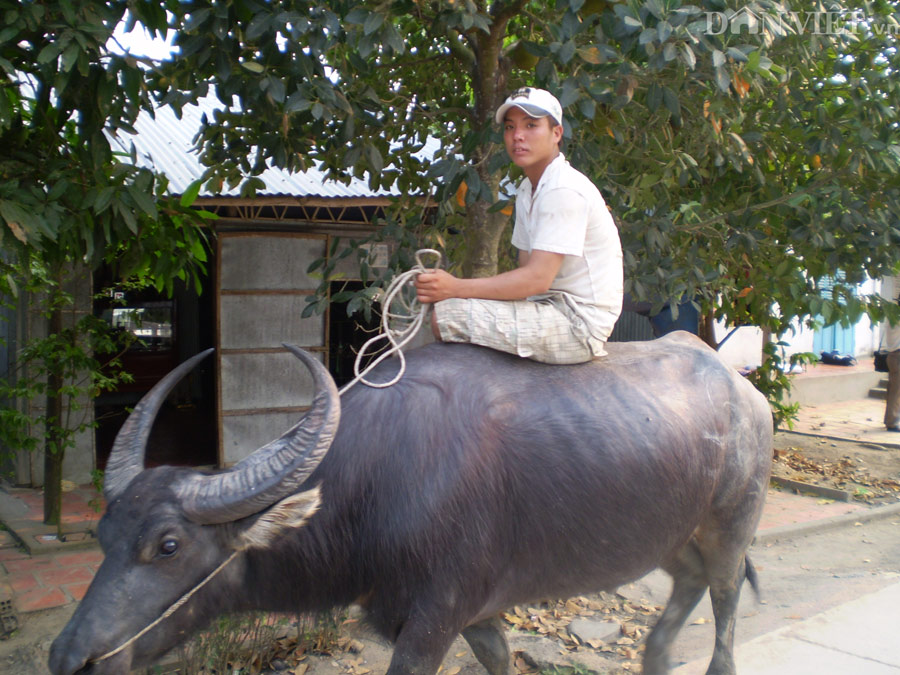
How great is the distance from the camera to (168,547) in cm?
209

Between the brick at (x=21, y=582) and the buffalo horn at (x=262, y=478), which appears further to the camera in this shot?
the brick at (x=21, y=582)

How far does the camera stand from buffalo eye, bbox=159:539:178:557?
209cm

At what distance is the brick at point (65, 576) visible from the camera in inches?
178

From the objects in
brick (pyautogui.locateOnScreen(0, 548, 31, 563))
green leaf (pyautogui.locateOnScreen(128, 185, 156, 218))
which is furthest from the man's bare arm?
brick (pyautogui.locateOnScreen(0, 548, 31, 563))

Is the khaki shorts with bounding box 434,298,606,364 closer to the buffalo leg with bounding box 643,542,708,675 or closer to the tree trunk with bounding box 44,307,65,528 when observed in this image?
the buffalo leg with bounding box 643,542,708,675

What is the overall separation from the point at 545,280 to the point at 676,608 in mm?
1793

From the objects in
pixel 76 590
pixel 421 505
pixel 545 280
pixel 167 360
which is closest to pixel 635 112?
pixel 545 280

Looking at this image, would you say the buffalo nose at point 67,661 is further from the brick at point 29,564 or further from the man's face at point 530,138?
the brick at point 29,564

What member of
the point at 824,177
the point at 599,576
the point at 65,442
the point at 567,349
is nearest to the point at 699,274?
the point at 824,177

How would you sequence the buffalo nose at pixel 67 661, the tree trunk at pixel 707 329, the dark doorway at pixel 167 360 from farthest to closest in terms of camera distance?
1. the dark doorway at pixel 167 360
2. the tree trunk at pixel 707 329
3. the buffalo nose at pixel 67 661

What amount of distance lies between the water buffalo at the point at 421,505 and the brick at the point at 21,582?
2801 millimetres

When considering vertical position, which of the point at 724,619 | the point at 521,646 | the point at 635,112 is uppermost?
the point at 635,112

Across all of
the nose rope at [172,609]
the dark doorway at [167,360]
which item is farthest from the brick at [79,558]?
the dark doorway at [167,360]

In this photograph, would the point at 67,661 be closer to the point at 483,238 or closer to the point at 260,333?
the point at 483,238
